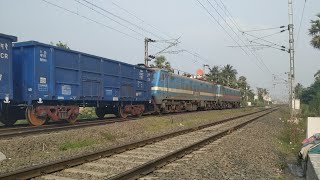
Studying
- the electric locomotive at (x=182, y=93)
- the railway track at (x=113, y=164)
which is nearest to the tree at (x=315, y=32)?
the electric locomotive at (x=182, y=93)

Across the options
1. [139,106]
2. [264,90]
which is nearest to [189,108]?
[139,106]

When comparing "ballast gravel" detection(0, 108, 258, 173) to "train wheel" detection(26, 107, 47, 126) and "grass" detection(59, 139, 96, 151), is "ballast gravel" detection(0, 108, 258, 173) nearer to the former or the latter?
→ "grass" detection(59, 139, 96, 151)

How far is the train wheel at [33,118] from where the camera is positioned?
50.5 feet

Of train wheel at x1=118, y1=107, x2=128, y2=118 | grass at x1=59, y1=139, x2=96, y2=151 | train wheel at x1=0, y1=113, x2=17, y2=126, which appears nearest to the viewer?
grass at x1=59, y1=139, x2=96, y2=151

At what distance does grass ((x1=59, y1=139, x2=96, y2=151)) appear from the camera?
1158cm

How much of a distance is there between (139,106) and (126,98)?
245 cm

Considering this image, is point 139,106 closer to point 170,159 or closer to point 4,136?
point 4,136

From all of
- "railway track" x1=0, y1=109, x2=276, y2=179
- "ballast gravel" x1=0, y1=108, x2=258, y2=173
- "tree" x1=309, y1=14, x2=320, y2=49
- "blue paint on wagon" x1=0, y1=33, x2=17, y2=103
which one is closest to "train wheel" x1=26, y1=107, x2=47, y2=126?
"blue paint on wagon" x1=0, y1=33, x2=17, y2=103

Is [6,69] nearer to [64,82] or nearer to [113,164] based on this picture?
[64,82]

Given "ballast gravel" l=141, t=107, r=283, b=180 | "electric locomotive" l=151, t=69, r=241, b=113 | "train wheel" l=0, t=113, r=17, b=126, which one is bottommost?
"ballast gravel" l=141, t=107, r=283, b=180

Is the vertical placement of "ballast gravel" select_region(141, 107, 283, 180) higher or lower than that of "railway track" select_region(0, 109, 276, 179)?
lower

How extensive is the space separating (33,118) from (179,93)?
18309 mm

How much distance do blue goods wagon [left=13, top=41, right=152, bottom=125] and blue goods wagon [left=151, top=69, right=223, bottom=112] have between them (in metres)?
4.98

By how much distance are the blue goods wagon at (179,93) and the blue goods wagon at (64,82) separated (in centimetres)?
498
